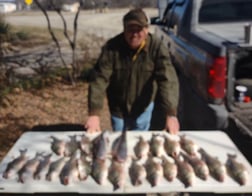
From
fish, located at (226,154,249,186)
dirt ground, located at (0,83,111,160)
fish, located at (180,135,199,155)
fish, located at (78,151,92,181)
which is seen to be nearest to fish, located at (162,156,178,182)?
fish, located at (180,135,199,155)

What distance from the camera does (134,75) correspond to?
4.37 m

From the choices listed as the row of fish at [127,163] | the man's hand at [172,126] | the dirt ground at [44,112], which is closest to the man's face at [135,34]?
the man's hand at [172,126]

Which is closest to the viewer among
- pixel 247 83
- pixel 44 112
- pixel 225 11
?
pixel 247 83

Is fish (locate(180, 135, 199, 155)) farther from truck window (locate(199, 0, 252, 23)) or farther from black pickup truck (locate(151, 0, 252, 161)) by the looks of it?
truck window (locate(199, 0, 252, 23))

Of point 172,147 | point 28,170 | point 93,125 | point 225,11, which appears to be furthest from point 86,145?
point 225,11

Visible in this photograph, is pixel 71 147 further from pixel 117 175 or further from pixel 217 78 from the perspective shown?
pixel 217 78

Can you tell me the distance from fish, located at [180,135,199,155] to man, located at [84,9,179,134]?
0.28 metres

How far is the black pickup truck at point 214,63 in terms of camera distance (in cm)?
468

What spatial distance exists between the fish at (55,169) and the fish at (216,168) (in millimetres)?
1103

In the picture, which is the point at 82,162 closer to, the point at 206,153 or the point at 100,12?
the point at 206,153

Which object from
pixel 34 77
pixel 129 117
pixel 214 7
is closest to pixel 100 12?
pixel 34 77

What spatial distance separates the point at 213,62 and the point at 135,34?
1.02m

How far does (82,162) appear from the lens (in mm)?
3330

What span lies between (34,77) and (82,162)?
22.6 ft
